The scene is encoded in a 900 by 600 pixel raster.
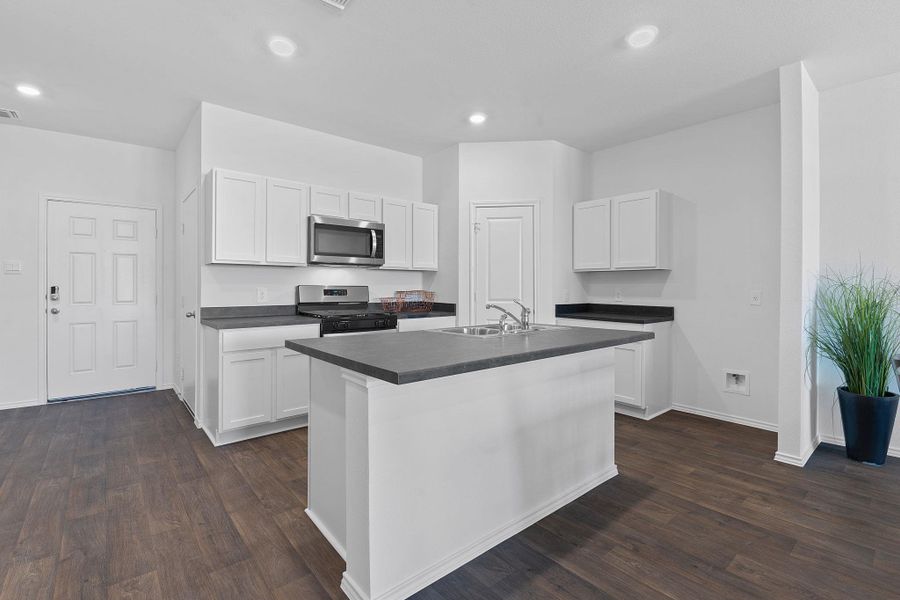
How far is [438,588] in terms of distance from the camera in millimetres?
1700

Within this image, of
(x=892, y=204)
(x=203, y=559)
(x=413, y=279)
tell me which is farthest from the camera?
(x=413, y=279)

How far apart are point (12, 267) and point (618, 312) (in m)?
5.88

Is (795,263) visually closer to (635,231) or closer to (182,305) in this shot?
(635,231)

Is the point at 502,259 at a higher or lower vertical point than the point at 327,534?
higher

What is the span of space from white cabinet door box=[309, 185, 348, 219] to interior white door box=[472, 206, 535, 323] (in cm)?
138

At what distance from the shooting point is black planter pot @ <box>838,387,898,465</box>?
283cm

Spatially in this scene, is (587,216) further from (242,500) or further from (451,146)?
(242,500)

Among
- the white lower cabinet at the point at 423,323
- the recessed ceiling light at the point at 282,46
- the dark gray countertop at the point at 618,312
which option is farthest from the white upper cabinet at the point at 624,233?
the recessed ceiling light at the point at 282,46

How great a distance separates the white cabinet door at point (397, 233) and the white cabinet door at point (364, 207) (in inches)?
2.9

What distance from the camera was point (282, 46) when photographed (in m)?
2.72

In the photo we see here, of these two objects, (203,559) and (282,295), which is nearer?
(203,559)

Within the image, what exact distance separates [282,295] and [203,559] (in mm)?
2507

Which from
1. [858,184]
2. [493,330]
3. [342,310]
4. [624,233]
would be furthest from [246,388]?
[858,184]

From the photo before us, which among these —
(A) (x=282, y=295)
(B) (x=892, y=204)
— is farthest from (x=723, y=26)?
(A) (x=282, y=295)
